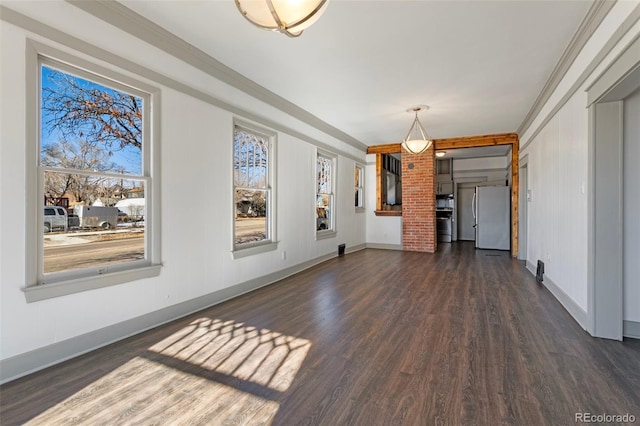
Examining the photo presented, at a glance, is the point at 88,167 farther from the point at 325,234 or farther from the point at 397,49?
the point at 325,234

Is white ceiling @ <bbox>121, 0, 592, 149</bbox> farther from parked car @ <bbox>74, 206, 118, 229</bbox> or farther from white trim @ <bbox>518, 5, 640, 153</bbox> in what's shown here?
parked car @ <bbox>74, 206, 118, 229</bbox>

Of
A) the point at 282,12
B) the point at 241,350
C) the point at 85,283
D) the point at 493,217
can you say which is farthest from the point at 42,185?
the point at 493,217

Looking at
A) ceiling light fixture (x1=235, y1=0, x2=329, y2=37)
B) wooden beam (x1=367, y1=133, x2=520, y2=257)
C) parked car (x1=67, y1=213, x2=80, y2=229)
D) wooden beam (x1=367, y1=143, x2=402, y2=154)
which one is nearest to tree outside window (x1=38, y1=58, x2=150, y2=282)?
parked car (x1=67, y1=213, x2=80, y2=229)

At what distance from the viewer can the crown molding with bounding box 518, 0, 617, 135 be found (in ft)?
8.08

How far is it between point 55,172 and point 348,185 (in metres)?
5.83

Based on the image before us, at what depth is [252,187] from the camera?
431cm

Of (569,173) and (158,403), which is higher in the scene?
(569,173)

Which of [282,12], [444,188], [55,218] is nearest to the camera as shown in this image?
[282,12]

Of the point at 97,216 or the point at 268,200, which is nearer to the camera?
the point at 97,216

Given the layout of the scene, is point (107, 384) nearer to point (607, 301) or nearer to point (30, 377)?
point (30, 377)

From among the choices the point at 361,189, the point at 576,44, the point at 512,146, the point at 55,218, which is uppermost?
the point at 576,44

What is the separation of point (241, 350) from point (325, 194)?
4.38 m

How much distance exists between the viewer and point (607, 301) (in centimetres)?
267

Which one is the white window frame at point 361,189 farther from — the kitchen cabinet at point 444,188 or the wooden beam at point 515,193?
the wooden beam at point 515,193
